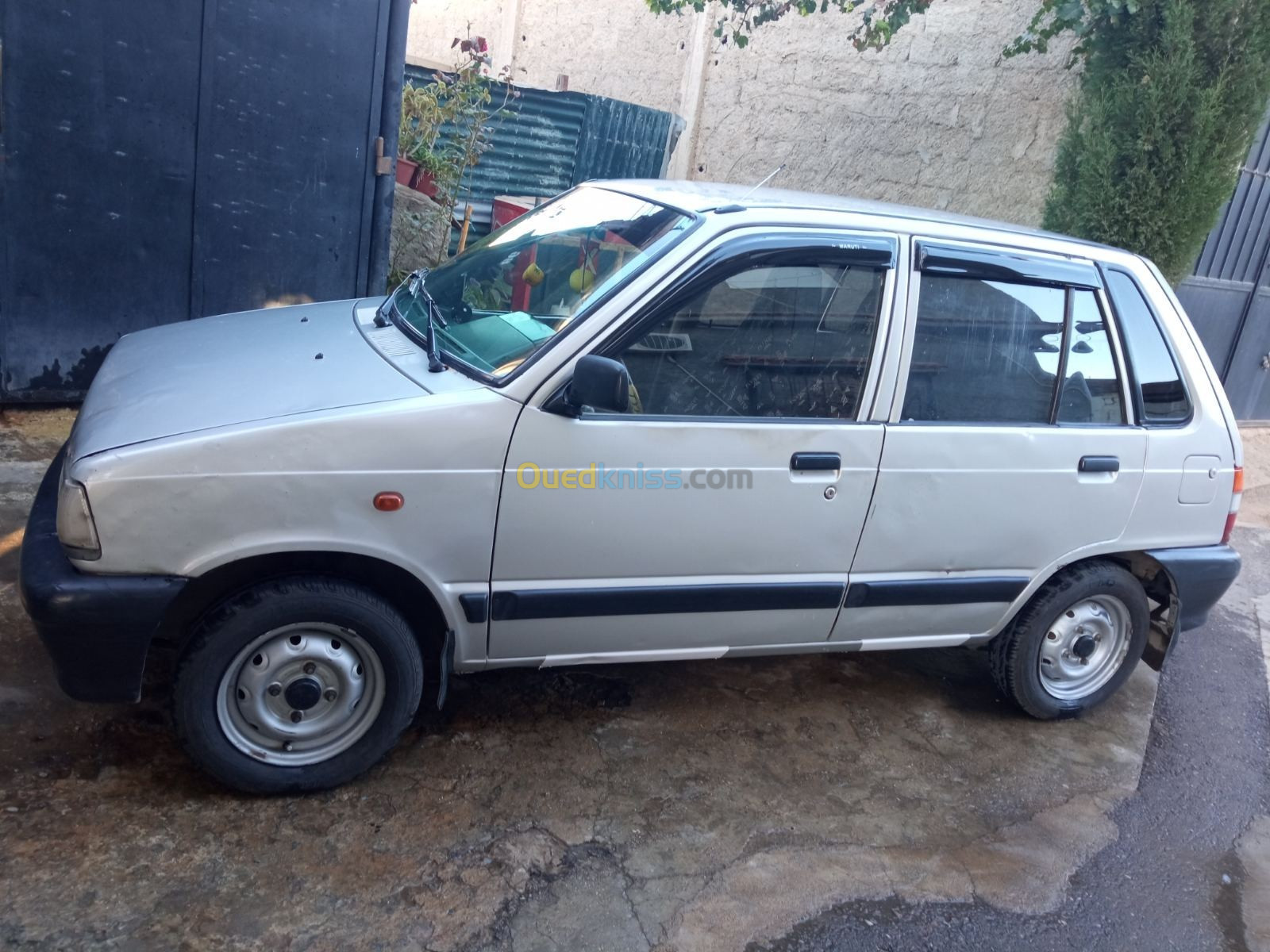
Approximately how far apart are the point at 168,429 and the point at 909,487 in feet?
7.52

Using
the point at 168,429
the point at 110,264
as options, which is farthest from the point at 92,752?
the point at 110,264

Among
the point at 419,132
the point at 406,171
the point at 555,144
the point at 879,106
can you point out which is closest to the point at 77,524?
the point at 406,171

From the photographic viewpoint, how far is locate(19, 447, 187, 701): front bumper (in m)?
2.78

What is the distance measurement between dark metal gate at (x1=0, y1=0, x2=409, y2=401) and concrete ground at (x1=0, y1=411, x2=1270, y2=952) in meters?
1.78

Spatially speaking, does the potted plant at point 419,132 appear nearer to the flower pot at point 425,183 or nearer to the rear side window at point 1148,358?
the flower pot at point 425,183

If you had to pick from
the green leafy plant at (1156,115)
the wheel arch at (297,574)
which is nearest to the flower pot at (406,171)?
the green leafy plant at (1156,115)

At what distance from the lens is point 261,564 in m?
3.02

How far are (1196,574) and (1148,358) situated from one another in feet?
2.89

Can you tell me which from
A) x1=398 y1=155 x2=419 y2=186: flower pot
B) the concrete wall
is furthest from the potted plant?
the concrete wall

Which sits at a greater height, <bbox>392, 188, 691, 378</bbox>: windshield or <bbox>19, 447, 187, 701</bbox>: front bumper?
<bbox>392, 188, 691, 378</bbox>: windshield

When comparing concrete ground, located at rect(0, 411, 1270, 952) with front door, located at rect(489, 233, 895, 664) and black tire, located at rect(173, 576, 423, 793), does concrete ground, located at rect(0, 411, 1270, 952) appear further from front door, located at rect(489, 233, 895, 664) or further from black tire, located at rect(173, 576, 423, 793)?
front door, located at rect(489, 233, 895, 664)

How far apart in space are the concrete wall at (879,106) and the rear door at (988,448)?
5219 millimetres

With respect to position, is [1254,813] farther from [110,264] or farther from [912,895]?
[110,264]

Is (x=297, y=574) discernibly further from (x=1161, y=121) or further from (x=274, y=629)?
(x=1161, y=121)
